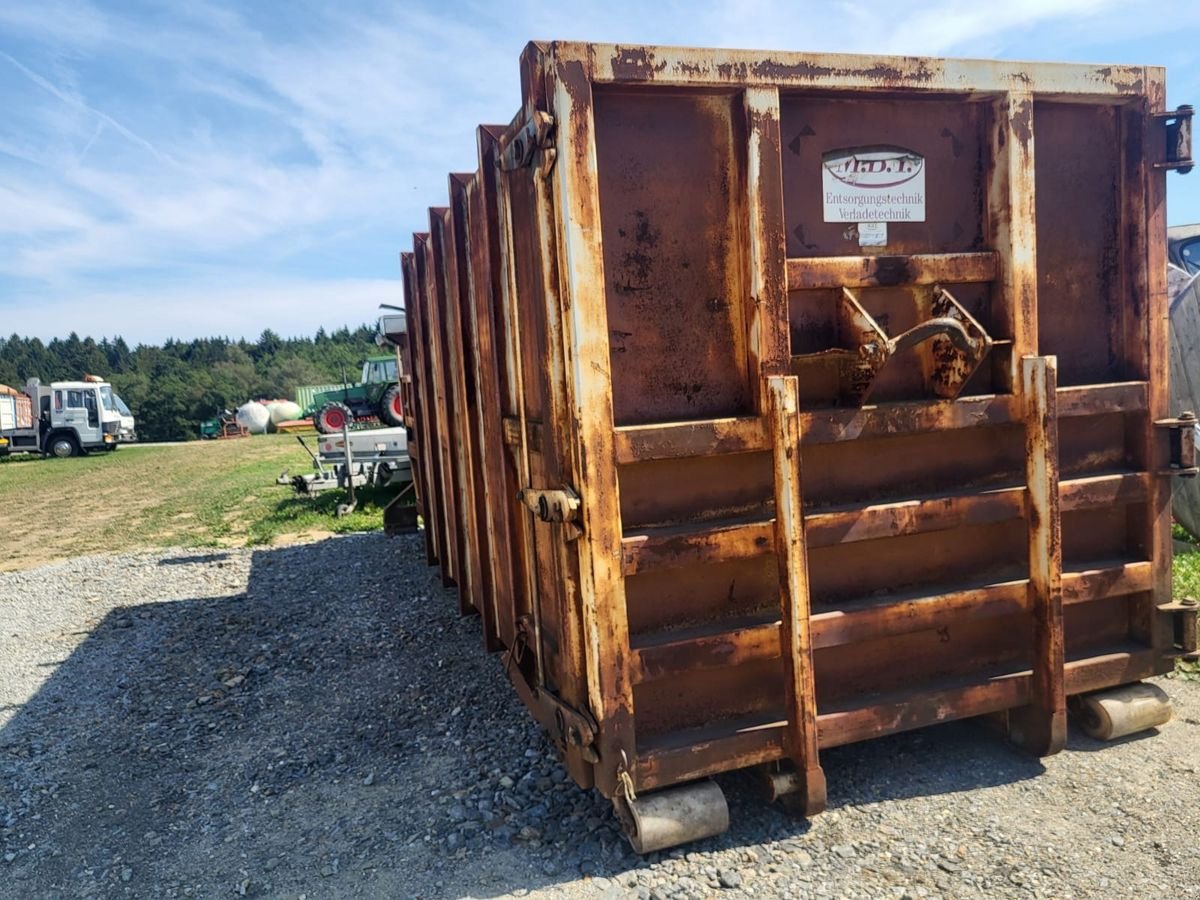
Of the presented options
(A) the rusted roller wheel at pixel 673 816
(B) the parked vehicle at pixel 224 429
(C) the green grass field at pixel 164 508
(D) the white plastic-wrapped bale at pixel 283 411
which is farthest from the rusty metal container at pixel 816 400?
(D) the white plastic-wrapped bale at pixel 283 411

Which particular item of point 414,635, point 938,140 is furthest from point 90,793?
point 938,140

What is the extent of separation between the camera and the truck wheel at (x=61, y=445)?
30.0 meters

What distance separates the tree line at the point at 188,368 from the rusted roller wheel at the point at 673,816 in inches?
1253

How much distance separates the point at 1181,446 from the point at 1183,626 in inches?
28.5

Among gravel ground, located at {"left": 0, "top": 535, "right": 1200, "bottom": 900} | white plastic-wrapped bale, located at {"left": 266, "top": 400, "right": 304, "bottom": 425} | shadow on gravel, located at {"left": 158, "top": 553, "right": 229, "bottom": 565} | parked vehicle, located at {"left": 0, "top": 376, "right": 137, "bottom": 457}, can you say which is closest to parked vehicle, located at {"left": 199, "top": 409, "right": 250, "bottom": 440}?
white plastic-wrapped bale, located at {"left": 266, "top": 400, "right": 304, "bottom": 425}

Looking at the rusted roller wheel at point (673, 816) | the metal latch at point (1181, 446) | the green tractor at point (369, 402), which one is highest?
the green tractor at point (369, 402)

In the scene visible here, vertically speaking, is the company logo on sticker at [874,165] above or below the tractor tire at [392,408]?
→ above

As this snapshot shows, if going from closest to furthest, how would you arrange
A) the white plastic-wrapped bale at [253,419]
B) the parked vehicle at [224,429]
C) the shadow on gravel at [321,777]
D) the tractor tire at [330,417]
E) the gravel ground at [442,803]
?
the gravel ground at [442,803] < the shadow on gravel at [321,777] < the tractor tire at [330,417] < the parked vehicle at [224,429] < the white plastic-wrapped bale at [253,419]

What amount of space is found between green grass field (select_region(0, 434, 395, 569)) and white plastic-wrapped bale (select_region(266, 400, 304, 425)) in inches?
1000

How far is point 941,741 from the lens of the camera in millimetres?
3312

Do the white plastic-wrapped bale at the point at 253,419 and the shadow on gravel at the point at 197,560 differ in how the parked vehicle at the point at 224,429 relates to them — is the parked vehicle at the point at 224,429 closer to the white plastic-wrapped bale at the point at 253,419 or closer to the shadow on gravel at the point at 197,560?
the white plastic-wrapped bale at the point at 253,419

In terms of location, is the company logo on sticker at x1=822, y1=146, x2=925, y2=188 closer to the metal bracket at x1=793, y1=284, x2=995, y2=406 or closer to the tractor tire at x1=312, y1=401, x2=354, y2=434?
the metal bracket at x1=793, y1=284, x2=995, y2=406

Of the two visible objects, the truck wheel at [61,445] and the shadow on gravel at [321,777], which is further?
the truck wheel at [61,445]


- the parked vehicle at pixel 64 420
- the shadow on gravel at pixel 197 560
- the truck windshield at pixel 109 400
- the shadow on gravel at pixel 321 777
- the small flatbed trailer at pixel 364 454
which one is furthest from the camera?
the truck windshield at pixel 109 400
